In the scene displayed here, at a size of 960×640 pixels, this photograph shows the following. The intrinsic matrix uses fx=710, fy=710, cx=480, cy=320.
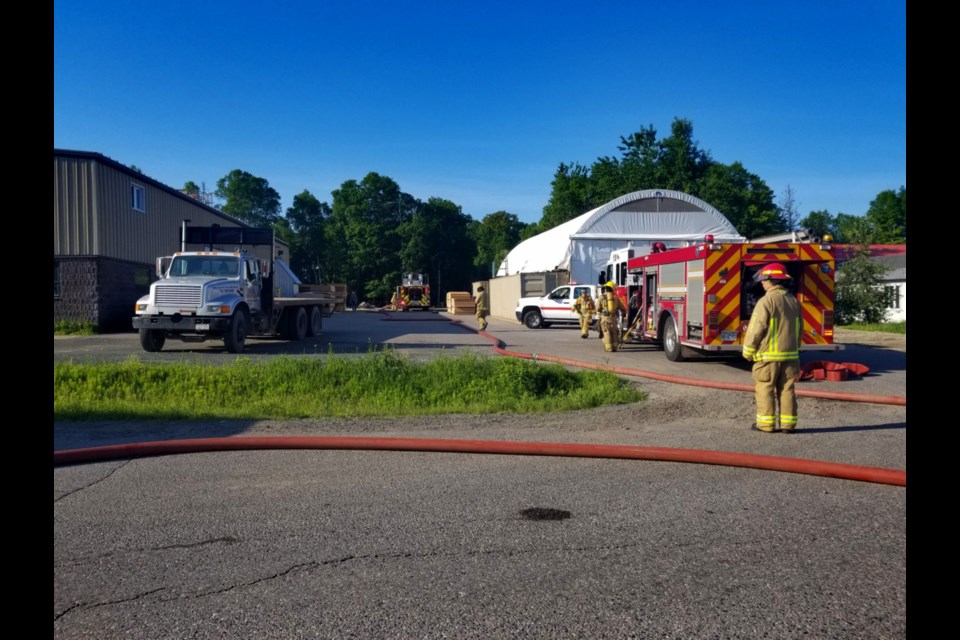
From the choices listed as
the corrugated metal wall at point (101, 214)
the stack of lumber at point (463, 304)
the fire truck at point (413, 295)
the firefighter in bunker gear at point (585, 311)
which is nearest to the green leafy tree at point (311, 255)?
the fire truck at point (413, 295)

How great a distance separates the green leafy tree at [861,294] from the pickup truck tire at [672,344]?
70.2 ft

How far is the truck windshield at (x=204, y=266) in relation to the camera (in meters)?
17.5

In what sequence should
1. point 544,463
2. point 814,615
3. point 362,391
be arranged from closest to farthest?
1. point 814,615
2. point 544,463
3. point 362,391

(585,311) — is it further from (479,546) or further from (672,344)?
(479,546)

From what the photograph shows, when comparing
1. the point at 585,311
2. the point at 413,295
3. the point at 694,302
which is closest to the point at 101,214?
the point at 585,311

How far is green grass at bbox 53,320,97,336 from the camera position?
2393 centimetres

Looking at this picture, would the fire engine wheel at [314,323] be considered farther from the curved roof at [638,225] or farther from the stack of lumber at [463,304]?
the stack of lumber at [463,304]

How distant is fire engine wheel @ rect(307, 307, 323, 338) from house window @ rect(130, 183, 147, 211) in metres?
9.32

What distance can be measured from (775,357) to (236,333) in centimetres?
1280

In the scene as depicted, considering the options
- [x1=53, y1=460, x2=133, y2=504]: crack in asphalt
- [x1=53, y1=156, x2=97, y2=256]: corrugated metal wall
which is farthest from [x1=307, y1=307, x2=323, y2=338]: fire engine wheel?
[x1=53, y1=460, x2=133, y2=504]: crack in asphalt
